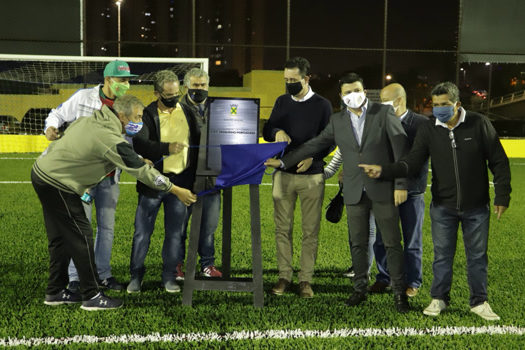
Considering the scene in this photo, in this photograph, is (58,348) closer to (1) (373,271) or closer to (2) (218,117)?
(2) (218,117)

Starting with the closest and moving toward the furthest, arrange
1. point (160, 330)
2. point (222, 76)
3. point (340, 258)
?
point (160, 330)
point (340, 258)
point (222, 76)

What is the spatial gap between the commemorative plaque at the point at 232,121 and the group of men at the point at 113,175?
0.14 metres

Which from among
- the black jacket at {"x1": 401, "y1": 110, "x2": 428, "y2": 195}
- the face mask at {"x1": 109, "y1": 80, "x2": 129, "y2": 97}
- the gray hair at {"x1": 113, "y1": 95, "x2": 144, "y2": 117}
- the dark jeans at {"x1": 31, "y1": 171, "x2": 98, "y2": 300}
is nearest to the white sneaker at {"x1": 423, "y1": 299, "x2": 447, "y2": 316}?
the black jacket at {"x1": 401, "y1": 110, "x2": 428, "y2": 195}

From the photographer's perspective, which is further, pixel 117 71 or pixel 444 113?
pixel 117 71

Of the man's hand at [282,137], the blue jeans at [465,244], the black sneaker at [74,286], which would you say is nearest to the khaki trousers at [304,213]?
the man's hand at [282,137]

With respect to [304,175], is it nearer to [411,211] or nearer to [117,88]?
[411,211]

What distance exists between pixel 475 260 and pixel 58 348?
2.93 meters

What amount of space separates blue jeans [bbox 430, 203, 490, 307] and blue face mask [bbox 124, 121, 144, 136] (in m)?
2.27

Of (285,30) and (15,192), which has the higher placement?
(285,30)

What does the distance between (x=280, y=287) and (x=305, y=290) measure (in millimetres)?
213

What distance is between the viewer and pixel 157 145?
479 centimetres

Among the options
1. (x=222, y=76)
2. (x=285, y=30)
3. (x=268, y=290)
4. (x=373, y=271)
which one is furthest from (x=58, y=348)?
(x=222, y=76)

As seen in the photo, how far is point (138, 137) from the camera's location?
4.82 metres

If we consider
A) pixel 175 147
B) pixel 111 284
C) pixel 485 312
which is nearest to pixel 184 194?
pixel 175 147
